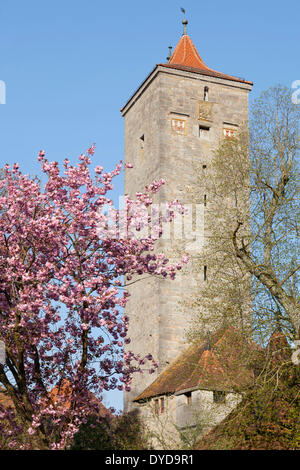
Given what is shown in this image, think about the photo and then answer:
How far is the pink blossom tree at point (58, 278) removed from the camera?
16734 mm

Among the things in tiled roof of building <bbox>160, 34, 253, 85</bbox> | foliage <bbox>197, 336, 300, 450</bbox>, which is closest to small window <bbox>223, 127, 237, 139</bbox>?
tiled roof of building <bbox>160, 34, 253, 85</bbox>

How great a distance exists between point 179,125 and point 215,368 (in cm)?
1519

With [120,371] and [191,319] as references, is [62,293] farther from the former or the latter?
[191,319]

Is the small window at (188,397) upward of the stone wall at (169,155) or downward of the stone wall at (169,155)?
downward

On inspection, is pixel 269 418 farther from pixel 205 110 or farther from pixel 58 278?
pixel 205 110

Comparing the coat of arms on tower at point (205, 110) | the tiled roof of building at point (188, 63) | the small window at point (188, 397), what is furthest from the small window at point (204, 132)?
the small window at point (188, 397)

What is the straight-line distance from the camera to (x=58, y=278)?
17.0m

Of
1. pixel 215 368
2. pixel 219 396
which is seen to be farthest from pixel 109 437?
pixel 215 368

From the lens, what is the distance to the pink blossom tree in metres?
16.7

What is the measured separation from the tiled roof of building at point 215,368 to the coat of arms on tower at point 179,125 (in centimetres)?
1136

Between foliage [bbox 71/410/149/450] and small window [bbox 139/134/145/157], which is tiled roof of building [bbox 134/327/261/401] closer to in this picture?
foliage [bbox 71/410/149/450]

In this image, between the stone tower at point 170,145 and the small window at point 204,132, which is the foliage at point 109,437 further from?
the small window at point 204,132

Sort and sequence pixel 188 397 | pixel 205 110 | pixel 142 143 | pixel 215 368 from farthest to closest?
pixel 142 143 → pixel 205 110 → pixel 188 397 → pixel 215 368
